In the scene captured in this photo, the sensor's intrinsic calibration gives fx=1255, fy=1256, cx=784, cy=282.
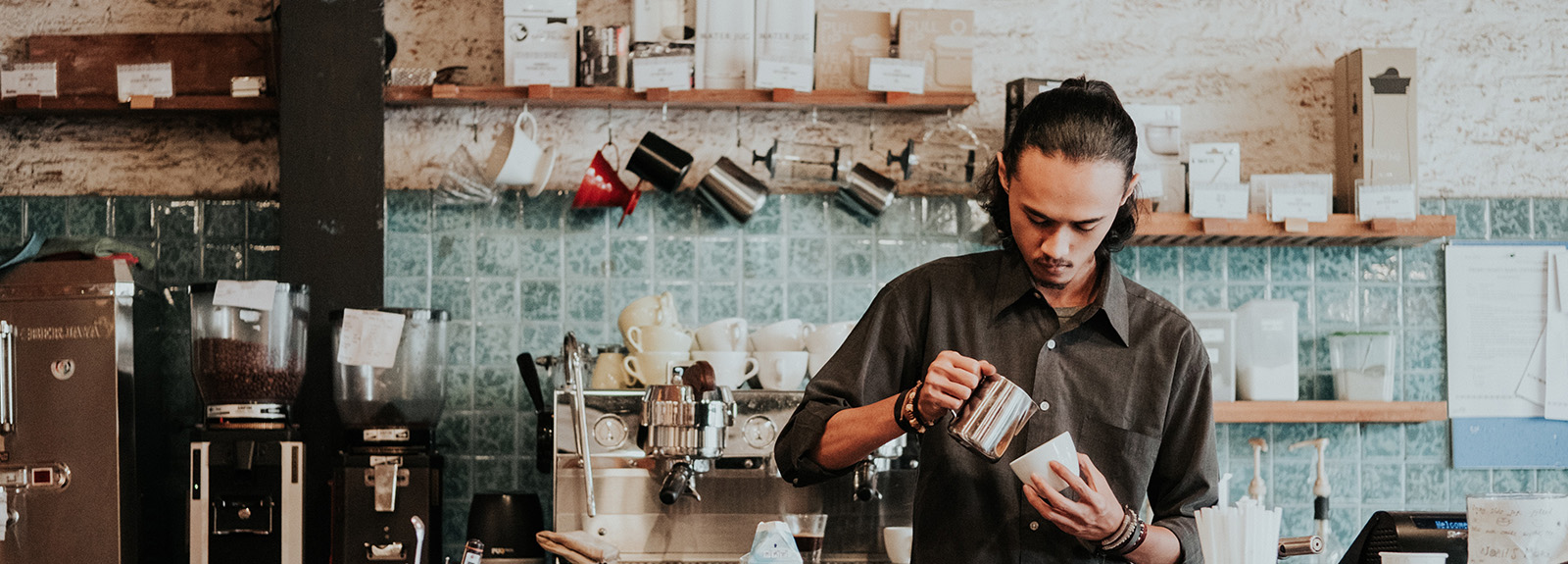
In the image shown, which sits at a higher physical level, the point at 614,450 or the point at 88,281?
the point at 88,281

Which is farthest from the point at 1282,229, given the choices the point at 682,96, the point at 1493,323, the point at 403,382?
the point at 403,382

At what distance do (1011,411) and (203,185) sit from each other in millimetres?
2647

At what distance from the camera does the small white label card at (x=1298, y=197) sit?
3268 millimetres

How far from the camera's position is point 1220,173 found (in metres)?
3.33

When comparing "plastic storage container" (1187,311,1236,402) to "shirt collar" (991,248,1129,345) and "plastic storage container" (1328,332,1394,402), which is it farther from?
"shirt collar" (991,248,1129,345)

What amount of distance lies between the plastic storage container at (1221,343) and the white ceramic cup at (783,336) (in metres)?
1.08

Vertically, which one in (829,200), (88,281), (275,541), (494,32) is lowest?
(275,541)

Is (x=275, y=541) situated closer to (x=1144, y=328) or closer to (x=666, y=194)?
(x=666, y=194)

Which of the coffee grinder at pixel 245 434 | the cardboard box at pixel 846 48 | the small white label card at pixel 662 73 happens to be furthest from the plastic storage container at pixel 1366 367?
the coffee grinder at pixel 245 434

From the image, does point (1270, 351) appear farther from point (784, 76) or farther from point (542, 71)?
point (542, 71)

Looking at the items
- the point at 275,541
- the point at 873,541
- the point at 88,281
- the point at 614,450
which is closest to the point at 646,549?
the point at 614,450

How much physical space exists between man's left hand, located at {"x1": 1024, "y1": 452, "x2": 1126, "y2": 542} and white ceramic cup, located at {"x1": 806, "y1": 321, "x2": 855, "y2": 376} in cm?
128

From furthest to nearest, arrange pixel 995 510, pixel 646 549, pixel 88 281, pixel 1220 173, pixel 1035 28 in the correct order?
1. pixel 1035 28
2. pixel 1220 173
3. pixel 88 281
4. pixel 646 549
5. pixel 995 510

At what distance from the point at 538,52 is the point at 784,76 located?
64 cm
